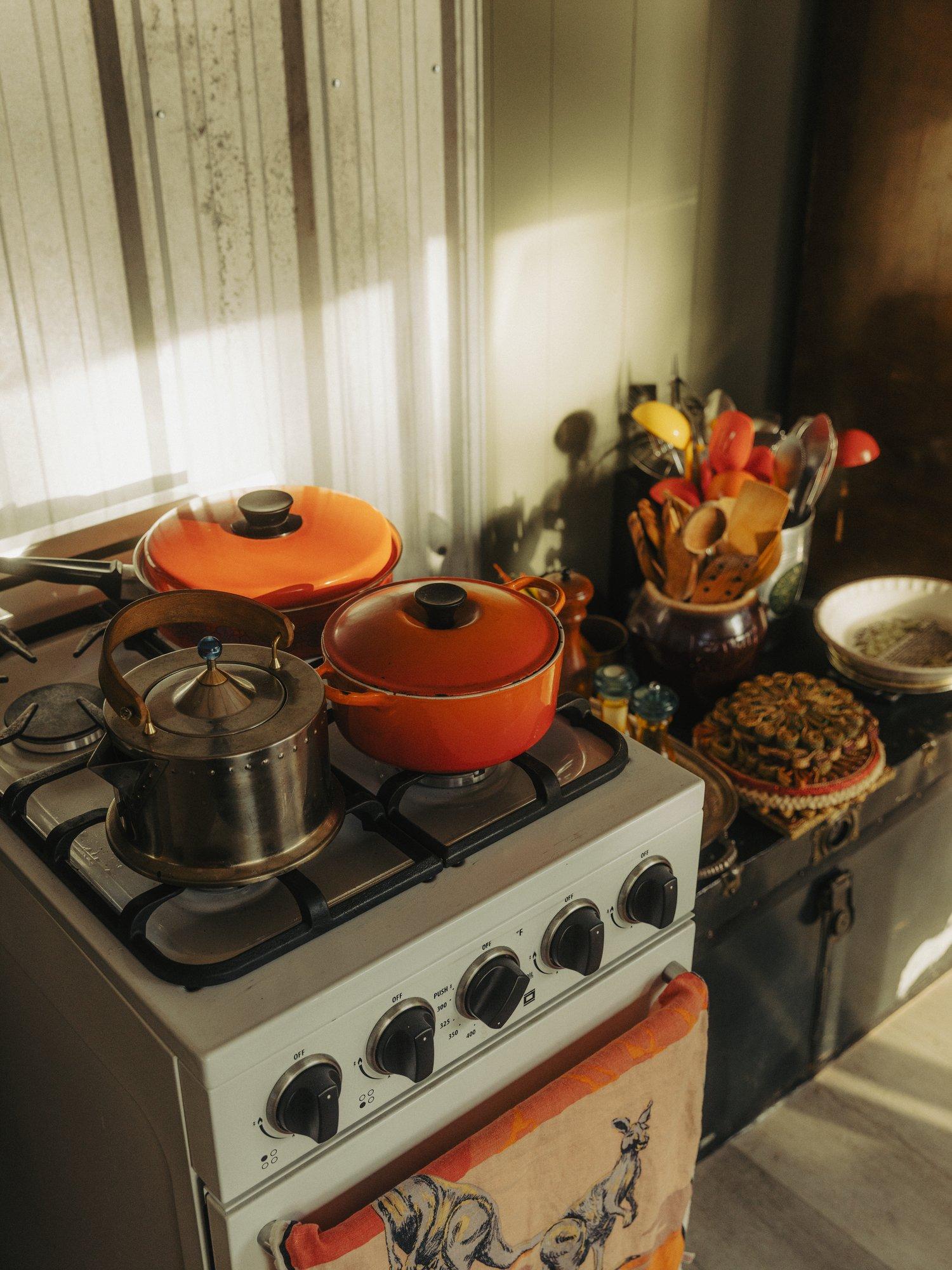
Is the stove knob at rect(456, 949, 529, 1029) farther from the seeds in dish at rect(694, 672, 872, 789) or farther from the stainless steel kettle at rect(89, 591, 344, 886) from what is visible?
the seeds in dish at rect(694, 672, 872, 789)

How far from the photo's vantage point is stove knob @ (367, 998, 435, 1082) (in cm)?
87

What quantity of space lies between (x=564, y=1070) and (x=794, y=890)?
1.93ft

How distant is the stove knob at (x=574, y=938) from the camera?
0.98 metres

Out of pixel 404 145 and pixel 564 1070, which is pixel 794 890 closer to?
pixel 564 1070

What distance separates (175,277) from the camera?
4.27 feet

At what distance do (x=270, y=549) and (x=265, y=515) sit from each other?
34 mm

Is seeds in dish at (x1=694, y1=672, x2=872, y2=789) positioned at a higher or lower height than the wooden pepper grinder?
lower

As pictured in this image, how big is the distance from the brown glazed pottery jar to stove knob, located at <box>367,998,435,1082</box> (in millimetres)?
861

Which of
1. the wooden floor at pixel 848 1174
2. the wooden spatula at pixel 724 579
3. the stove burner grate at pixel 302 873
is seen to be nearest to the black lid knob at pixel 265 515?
the stove burner grate at pixel 302 873

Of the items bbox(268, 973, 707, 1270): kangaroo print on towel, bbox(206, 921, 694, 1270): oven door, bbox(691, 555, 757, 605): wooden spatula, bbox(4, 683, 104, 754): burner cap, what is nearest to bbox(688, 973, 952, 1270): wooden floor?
bbox(268, 973, 707, 1270): kangaroo print on towel

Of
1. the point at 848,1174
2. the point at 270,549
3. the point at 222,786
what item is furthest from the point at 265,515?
the point at 848,1174

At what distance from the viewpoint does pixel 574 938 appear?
0.98 metres

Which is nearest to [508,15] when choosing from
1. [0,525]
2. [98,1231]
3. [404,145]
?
[404,145]

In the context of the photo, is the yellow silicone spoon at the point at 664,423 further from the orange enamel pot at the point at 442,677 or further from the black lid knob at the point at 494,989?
the black lid knob at the point at 494,989
